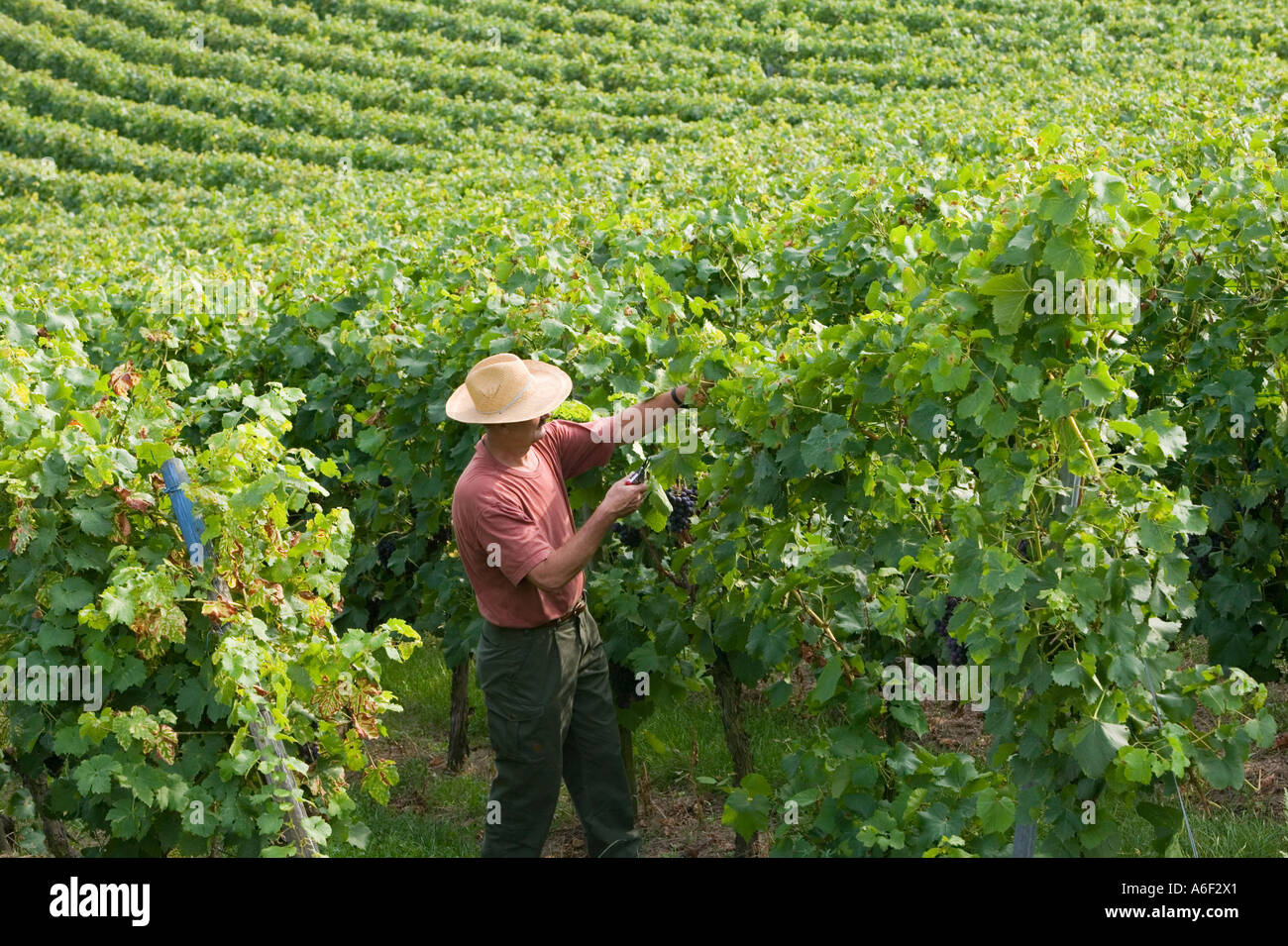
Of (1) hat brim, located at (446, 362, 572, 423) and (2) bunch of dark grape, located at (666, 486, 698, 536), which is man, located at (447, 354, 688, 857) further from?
(2) bunch of dark grape, located at (666, 486, 698, 536)

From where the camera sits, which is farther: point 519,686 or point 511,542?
point 519,686

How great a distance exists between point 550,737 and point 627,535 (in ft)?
4.24

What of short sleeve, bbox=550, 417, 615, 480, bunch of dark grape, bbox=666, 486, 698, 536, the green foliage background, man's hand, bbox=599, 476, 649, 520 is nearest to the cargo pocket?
the green foliage background

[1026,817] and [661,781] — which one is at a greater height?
[1026,817]

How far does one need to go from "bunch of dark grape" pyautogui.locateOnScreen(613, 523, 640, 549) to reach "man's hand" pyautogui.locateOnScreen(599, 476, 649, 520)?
129 centimetres

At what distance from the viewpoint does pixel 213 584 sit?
3.99 meters

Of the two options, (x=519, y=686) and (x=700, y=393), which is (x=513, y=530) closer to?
(x=519, y=686)

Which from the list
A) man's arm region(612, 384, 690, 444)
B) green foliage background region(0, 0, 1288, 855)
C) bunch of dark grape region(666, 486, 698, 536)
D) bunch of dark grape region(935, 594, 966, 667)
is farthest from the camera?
bunch of dark grape region(935, 594, 966, 667)

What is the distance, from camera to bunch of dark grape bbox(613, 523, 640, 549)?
5523 millimetres

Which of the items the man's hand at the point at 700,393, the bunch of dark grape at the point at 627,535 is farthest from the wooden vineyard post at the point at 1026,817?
the bunch of dark grape at the point at 627,535

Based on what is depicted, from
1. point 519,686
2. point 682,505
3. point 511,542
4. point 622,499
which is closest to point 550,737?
point 519,686

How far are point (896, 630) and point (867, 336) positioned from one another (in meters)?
0.92

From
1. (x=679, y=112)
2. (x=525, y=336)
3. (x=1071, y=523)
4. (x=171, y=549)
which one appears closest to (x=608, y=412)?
(x=525, y=336)
